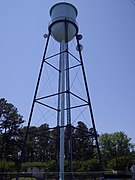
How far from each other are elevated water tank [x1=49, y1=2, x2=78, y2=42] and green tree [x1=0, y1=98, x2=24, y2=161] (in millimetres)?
22252

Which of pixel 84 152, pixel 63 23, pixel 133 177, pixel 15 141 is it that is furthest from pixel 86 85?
pixel 84 152

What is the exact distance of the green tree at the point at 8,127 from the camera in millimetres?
40997

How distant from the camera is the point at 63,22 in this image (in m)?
21.4

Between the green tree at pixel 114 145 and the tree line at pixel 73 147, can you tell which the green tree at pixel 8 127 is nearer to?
the tree line at pixel 73 147

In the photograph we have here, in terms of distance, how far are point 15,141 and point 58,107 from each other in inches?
939

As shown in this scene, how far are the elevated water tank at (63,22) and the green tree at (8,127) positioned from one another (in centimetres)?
2225

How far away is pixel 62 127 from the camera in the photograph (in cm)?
1977

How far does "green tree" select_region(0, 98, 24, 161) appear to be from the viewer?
41.0 metres

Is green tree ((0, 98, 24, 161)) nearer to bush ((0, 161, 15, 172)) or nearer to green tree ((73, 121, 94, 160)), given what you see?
bush ((0, 161, 15, 172))

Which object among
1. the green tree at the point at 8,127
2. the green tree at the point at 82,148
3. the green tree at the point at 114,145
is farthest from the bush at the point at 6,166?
the green tree at the point at 114,145

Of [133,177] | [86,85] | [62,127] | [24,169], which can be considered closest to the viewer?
[133,177]

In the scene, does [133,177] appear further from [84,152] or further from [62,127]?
[84,152]

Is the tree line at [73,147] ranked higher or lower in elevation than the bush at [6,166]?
higher

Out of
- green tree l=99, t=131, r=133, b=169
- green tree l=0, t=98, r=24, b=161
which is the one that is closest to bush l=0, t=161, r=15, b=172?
green tree l=0, t=98, r=24, b=161
